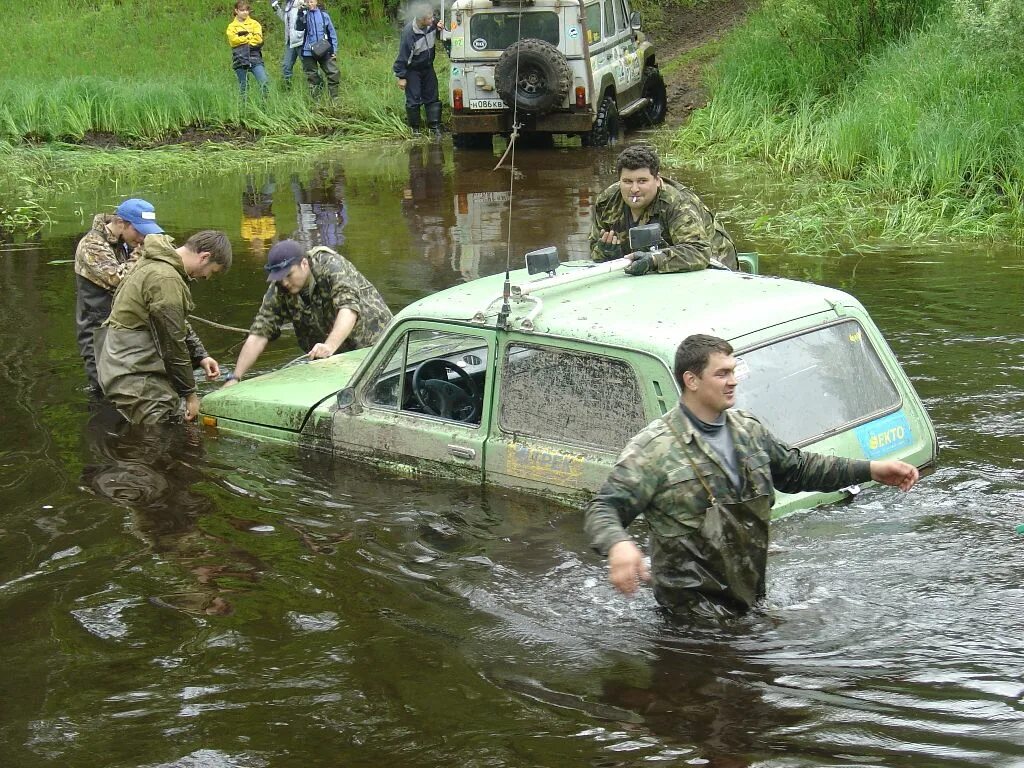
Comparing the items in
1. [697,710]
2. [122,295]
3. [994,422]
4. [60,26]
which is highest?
[60,26]

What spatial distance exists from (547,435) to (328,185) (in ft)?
41.1

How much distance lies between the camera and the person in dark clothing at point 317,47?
22.1 metres

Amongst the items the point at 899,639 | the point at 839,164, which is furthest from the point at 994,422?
the point at 839,164

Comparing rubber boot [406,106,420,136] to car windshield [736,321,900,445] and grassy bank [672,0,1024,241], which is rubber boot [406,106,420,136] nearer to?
grassy bank [672,0,1024,241]

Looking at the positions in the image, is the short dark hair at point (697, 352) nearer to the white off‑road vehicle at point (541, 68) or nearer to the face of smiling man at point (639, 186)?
the face of smiling man at point (639, 186)

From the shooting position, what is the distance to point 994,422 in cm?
768

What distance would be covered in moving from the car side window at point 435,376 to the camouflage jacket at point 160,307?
181 centimetres

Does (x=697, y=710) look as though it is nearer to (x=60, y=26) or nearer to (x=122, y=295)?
(x=122, y=295)

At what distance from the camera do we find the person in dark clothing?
22094 millimetres

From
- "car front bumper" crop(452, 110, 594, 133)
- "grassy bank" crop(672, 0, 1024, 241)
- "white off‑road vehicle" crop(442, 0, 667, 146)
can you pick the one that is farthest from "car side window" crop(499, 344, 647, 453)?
"car front bumper" crop(452, 110, 594, 133)

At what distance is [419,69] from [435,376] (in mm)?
14899

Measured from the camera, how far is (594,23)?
19.4 m

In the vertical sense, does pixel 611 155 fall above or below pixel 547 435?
above

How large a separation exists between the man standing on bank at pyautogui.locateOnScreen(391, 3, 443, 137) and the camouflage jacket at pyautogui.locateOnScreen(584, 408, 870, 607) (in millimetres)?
16717
